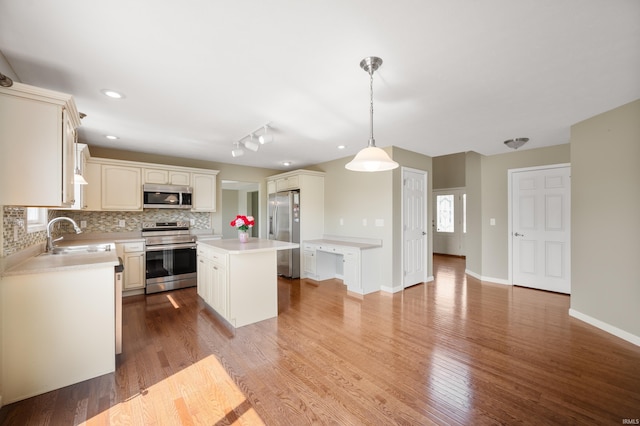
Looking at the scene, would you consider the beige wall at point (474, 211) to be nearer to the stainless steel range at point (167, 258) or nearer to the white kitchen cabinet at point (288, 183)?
the white kitchen cabinet at point (288, 183)

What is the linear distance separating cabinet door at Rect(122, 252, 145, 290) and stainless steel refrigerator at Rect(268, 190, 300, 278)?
7.67 feet

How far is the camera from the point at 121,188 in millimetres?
4191

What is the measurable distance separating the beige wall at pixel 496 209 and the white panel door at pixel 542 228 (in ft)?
0.44

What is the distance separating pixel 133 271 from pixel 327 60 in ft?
13.7

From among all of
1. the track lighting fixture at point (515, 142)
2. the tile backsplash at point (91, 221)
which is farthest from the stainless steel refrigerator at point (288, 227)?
the track lighting fixture at point (515, 142)

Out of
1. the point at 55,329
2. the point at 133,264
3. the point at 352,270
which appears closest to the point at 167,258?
the point at 133,264

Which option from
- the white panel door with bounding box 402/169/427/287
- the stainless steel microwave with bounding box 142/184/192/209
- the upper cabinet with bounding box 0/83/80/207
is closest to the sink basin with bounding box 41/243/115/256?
the stainless steel microwave with bounding box 142/184/192/209

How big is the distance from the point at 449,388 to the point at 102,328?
106 inches

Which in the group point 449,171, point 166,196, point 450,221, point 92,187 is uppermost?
point 449,171

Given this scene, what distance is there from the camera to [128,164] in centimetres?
426

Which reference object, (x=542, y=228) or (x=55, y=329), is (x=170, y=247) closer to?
(x=55, y=329)

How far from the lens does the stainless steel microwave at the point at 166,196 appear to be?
438 cm

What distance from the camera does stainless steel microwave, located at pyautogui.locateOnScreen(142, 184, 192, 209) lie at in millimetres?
4379

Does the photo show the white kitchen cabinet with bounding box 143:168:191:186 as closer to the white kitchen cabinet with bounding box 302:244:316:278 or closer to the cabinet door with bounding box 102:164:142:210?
the cabinet door with bounding box 102:164:142:210
